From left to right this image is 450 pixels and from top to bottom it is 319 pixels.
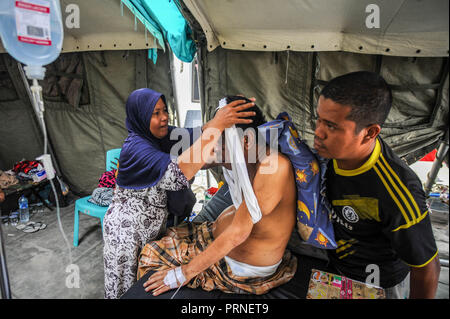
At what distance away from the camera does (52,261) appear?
2.72m

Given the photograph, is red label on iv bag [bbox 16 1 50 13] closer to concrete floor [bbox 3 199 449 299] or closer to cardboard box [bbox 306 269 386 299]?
cardboard box [bbox 306 269 386 299]

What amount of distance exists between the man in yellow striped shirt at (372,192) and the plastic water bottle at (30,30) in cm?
101

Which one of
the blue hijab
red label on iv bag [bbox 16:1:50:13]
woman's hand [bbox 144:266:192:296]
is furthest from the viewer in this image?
the blue hijab

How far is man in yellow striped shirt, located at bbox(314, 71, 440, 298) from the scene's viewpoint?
93 centimetres

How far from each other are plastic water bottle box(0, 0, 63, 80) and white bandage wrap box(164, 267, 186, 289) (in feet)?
3.55

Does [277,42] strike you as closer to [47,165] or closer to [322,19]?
[322,19]

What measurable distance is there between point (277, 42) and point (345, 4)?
68 centimetres

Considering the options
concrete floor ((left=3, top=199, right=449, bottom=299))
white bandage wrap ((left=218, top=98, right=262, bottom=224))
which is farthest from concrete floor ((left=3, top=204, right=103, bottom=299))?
white bandage wrap ((left=218, top=98, right=262, bottom=224))

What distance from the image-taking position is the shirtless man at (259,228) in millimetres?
1158
